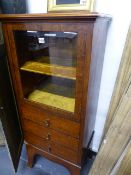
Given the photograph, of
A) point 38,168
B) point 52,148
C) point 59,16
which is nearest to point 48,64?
point 59,16

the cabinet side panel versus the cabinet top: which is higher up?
the cabinet top

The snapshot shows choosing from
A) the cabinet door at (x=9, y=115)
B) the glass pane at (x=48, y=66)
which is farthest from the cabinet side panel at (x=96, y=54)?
the cabinet door at (x=9, y=115)

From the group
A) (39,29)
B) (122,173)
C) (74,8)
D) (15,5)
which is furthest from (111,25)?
(122,173)

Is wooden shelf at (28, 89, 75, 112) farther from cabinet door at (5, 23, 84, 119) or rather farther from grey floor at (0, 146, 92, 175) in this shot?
grey floor at (0, 146, 92, 175)

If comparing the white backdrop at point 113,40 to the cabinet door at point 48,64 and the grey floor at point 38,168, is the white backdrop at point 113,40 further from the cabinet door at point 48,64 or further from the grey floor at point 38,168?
the grey floor at point 38,168

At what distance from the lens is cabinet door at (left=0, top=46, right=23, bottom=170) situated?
1.02 m

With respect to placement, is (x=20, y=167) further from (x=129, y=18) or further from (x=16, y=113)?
(x=129, y=18)

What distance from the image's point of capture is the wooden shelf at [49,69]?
0.94 metres

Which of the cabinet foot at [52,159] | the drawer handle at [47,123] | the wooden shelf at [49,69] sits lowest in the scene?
the cabinet foot at [52,159]

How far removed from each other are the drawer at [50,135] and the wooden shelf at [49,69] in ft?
1.44

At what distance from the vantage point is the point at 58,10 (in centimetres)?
105

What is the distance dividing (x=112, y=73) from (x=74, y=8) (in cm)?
53

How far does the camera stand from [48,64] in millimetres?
1054

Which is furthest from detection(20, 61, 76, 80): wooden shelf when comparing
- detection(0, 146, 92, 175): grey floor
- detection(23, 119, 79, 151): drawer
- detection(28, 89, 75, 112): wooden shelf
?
detection(0, 146, 92, 175): grey floor
